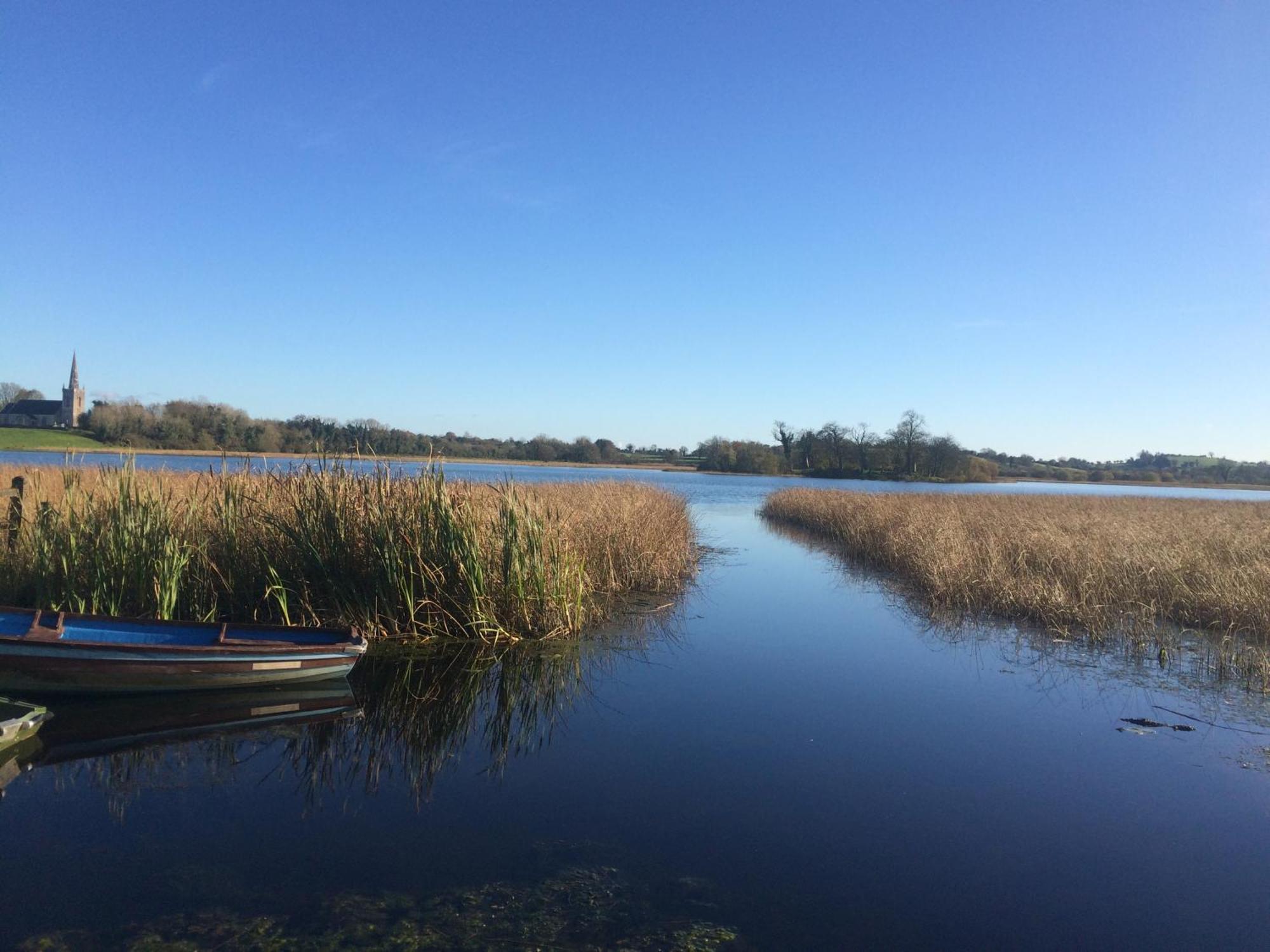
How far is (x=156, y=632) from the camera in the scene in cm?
724

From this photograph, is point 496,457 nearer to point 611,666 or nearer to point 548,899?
point 611,666

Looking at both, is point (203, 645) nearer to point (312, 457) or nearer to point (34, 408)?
point (312, 457)

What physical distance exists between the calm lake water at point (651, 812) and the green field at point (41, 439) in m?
33.1

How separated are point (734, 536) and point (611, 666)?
16.3m

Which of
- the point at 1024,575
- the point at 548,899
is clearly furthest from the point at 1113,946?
the point at 1024,575

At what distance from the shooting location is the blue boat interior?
22.3 feet

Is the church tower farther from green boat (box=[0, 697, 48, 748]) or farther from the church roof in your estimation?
green boat (box=[0, 697, 48, 748])

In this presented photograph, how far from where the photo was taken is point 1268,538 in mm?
14695

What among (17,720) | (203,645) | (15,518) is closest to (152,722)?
(203,645)

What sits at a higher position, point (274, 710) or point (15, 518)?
point (15, 518)

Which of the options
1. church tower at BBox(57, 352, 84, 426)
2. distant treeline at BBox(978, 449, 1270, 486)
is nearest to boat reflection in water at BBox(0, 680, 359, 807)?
church tower at BBox(57, 352, 84, 426)

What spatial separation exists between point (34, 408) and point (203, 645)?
7371 cm

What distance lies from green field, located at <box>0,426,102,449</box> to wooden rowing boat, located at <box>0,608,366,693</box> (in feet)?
101

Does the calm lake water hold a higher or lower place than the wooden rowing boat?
lower
